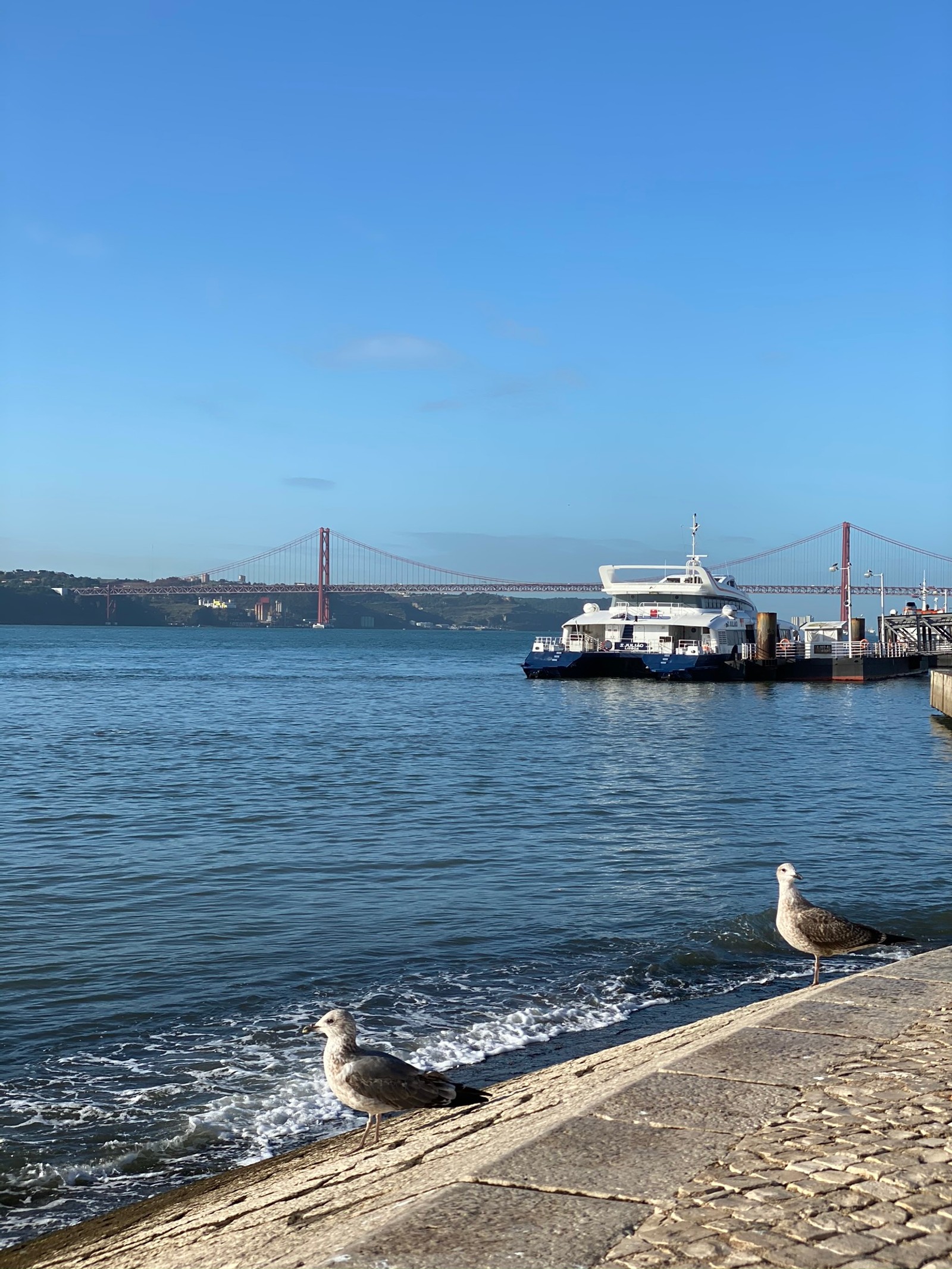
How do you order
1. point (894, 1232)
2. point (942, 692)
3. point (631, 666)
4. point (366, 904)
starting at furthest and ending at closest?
point (631, 666), point (942, 692), point (366, 904), point (894, 1232)

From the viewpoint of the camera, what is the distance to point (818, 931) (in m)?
7.00

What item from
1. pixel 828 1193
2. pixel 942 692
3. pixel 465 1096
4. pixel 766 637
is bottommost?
pixel 465 1096

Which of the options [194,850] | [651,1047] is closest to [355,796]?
[194,850]

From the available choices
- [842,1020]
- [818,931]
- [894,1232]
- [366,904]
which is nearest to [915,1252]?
[894,1232]

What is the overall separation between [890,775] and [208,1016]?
55.9ft

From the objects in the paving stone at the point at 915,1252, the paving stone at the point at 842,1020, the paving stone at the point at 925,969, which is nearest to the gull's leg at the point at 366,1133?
the paving stone at the point at 842,1020

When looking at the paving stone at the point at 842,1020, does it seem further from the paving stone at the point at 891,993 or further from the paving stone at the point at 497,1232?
the paving stone at the point at 497,1232

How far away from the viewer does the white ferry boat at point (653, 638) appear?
4941cm

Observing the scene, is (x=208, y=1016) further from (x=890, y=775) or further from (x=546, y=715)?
(x=546, y=715)

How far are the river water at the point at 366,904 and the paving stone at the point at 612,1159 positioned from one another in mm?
2244

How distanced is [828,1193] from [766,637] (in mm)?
50676

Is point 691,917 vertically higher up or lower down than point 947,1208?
lower down

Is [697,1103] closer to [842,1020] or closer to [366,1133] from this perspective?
[842,1020]

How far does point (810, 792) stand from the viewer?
19656mm
